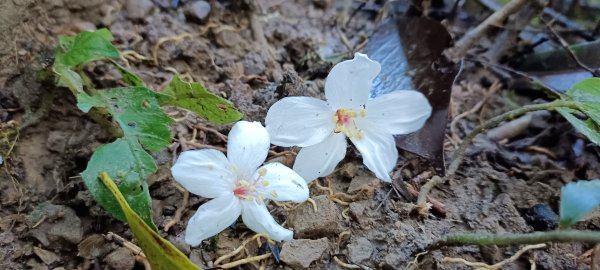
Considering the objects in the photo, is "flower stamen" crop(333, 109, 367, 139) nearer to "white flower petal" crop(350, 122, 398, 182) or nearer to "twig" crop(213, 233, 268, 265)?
"white flower petal" crop(350, 122, 398, 182)

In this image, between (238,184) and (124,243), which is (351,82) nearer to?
(238,184)

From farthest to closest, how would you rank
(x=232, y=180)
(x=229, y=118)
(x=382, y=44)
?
(x=382, y=44) < (x=229, y=118) < (x=232, y=180)

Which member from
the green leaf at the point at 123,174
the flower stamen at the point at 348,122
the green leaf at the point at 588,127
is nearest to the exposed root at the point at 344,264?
the flower stamen at the point at 348,122

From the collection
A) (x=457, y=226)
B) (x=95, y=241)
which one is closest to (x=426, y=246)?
(x=457, y=226)

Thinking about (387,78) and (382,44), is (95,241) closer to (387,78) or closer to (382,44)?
(387,78)

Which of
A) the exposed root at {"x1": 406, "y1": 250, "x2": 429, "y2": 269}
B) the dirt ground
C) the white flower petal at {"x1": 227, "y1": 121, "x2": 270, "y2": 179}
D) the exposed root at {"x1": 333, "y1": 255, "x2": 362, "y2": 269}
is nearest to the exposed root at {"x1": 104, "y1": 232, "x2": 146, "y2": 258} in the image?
the dirt ground
